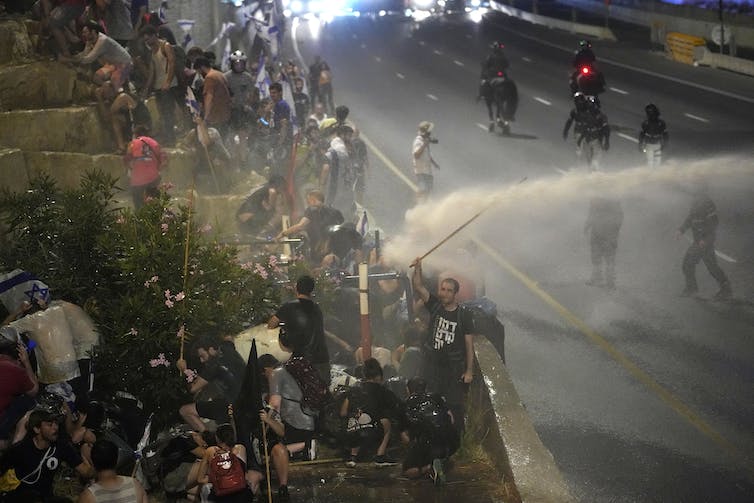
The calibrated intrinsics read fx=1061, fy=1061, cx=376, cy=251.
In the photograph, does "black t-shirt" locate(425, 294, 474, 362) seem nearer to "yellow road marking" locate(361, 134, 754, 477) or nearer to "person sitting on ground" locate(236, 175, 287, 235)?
"yellow road marking" locate(361, 134, 754, 477)

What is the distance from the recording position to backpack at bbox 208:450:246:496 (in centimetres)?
784

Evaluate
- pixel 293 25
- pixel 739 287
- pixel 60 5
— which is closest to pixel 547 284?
pixel 739 287

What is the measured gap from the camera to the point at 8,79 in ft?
48.5

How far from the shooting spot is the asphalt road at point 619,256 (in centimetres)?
1102

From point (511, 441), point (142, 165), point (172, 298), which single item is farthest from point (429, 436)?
point (142, 165)

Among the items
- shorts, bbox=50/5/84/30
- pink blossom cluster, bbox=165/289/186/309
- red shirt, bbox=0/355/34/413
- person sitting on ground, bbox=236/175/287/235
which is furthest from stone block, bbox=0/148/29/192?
red shirt, bbox=0/355/34/413

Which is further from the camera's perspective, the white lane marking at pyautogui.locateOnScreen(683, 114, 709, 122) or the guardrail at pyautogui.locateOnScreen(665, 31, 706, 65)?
the guardrail at pyautogui.locateOnScreen(665, 31, 706, 65)

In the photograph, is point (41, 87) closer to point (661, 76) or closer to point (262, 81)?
point (262, 81)

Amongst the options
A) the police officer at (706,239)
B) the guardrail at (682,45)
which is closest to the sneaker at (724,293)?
the police officer at (706,239)

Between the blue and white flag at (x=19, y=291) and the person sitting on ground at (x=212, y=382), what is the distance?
4.57 feet

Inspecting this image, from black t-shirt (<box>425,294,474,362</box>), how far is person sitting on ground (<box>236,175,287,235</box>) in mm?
4883

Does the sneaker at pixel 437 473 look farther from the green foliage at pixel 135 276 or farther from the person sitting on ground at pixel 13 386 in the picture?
the person sitting on ground at pixel 13 386

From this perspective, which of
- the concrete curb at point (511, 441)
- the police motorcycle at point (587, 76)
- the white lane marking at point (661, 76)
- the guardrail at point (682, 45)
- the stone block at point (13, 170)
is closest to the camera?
the concrete curb at point (511, 441)

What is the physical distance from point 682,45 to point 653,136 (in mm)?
20131
